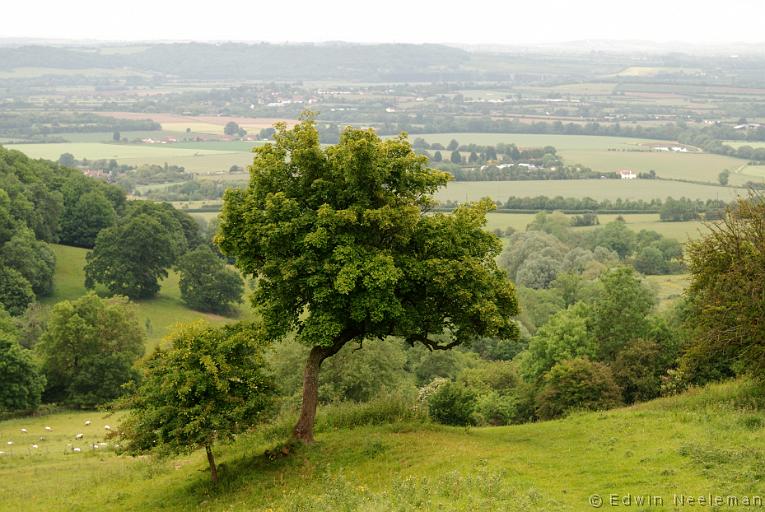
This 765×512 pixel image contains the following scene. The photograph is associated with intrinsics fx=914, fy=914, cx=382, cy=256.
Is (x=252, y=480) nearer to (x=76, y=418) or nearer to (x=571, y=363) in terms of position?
(x=571, y=363)

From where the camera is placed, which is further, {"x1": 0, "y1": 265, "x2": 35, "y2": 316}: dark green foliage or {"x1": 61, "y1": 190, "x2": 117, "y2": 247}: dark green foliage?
{"x1": 61, "y1": 190, "x2": 117, "y2": 247}: dark green foliage

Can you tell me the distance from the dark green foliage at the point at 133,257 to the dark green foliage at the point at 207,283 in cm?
243

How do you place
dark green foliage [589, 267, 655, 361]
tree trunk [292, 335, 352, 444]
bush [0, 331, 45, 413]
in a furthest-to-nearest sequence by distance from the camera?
1. bush [0, 331, 45, 413]
2. dark green foliage [589, 267, 655, 361]
3. tree trunk [292, 335, 352, 444]

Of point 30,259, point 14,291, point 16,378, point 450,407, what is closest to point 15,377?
point 16,378

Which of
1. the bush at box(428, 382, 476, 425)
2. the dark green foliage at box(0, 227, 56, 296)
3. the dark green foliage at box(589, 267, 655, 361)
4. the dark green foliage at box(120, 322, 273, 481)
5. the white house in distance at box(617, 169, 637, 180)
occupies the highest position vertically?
the dark green foliage at box(120, 322, 273, 481)

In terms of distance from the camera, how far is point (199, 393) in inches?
1166

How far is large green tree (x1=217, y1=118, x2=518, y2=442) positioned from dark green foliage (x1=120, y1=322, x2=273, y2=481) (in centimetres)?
201

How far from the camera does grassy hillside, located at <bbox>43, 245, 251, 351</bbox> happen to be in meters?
88.0

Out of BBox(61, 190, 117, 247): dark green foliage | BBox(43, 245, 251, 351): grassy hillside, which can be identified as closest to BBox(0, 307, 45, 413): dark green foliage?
BBox(43, 245, 251, 351): grassy hillside

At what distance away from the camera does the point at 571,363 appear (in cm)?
4128

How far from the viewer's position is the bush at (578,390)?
131ft

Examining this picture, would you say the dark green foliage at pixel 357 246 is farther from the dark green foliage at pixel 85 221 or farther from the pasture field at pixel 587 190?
the pasture field at pixel 587 190

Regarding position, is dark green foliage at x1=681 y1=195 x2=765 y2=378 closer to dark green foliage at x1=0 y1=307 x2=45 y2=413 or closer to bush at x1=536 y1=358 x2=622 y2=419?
bush at x1=536 y1=358 x2=622 y2=419

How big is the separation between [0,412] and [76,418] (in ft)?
15.3
